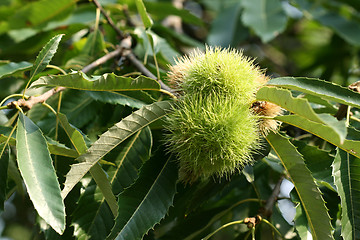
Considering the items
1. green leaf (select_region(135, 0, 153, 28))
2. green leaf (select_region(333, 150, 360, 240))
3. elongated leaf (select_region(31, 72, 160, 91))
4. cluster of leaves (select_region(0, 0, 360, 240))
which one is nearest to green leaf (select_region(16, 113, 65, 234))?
cluster of leaves (select_region(0, 0, 360, 240))

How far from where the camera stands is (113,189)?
1.28 metres

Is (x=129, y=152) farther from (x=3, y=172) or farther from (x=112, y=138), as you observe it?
(x=3, y=172)

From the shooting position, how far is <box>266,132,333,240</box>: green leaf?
1.08 m

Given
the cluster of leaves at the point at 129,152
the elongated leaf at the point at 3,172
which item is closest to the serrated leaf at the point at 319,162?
the cluster of leaves at the point at 129,152

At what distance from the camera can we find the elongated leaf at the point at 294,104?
82 centimetres

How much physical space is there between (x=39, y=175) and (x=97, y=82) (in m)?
0.30

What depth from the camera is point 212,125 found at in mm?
1053

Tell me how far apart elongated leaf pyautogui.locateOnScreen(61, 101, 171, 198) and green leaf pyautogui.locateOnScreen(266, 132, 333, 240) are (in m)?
0.33

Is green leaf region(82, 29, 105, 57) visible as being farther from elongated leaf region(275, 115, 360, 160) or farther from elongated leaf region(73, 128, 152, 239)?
elongated leaf region(275, 115, 360, 160)

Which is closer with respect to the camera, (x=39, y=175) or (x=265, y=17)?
(x=39, y=175)

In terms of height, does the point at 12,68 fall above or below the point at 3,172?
above

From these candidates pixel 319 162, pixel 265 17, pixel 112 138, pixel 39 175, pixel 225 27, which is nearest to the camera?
pixel 39 175

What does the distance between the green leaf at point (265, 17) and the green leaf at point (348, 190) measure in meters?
1.01

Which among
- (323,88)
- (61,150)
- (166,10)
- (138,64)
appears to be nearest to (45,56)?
(61,150)
